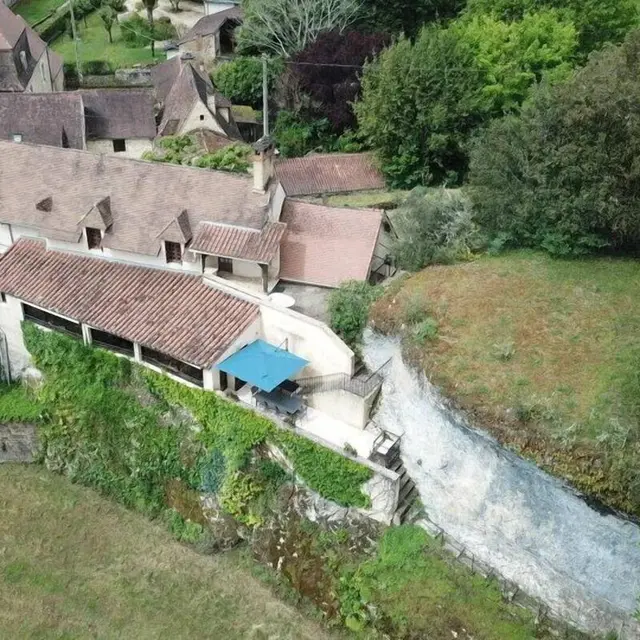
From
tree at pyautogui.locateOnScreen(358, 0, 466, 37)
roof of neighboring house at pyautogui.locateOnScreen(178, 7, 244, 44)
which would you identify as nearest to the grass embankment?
tree at pyautogui.locateOnScreen(358, 0, 466, 37)

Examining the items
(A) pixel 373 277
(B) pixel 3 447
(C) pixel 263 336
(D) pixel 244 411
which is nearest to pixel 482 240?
(A) pixel 373 277

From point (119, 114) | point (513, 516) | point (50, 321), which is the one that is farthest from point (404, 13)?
point (513, 516)

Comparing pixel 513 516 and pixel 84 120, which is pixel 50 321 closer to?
pixel 84 120

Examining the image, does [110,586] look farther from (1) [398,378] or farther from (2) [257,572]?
(1) [398,378]

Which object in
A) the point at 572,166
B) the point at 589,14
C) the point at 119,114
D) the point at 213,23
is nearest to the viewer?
the point at 572,166

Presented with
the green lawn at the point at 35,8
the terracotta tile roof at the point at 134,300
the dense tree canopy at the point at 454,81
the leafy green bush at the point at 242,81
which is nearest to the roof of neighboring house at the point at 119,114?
the leafy green bush at the point at 242,81

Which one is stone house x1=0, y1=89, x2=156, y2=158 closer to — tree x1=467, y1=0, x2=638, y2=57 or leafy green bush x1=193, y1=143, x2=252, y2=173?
leafy green bush x1=193, y1=143, x2=252, y2=173
